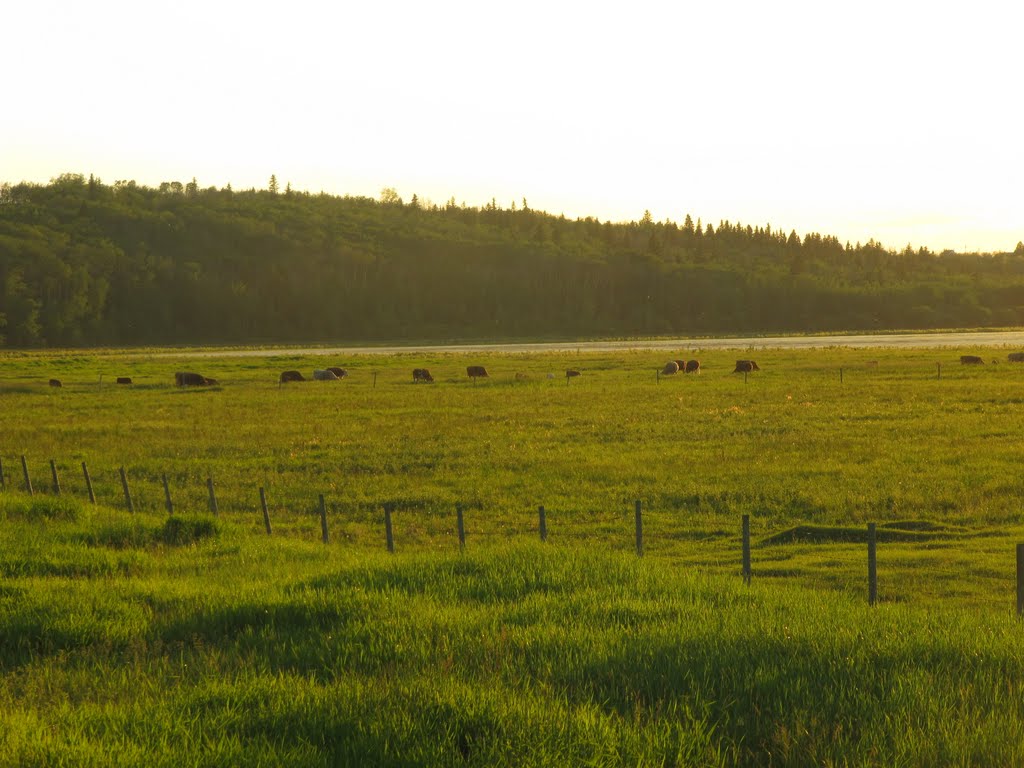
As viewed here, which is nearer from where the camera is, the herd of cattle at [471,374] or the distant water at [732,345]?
the herd of cattle at [471,374]

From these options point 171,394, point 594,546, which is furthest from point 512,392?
point 594,546

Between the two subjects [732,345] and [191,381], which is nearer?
[191,381]

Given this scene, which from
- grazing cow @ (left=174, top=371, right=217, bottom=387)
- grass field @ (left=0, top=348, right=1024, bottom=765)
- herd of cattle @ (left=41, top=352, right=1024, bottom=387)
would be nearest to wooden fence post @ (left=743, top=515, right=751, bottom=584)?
grass field @ (left=0, top=348, right=1024, bottom=765)

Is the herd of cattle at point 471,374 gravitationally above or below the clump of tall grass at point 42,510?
above

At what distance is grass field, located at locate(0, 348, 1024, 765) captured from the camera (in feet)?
21.4

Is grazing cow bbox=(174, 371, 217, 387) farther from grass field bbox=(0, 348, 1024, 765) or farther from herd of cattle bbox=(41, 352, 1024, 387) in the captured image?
grass field bbox=(0, 348, 1024, 765)

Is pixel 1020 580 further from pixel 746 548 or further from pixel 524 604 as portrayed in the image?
pixel 524 604

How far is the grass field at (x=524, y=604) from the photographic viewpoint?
654 cm

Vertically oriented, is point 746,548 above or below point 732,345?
below

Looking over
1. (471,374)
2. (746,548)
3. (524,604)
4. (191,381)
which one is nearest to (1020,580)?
(746,548)

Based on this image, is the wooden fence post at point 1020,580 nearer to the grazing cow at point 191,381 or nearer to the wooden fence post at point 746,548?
the wooden fence post at point 746,548

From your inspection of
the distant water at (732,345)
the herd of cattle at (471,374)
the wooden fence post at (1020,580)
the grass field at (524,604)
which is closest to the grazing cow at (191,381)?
the herd of cattle at (471,374)

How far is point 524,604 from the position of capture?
401 inches

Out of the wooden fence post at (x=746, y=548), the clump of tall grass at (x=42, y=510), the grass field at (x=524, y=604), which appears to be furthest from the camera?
the clump of tall grass at (x=42, y=510)
